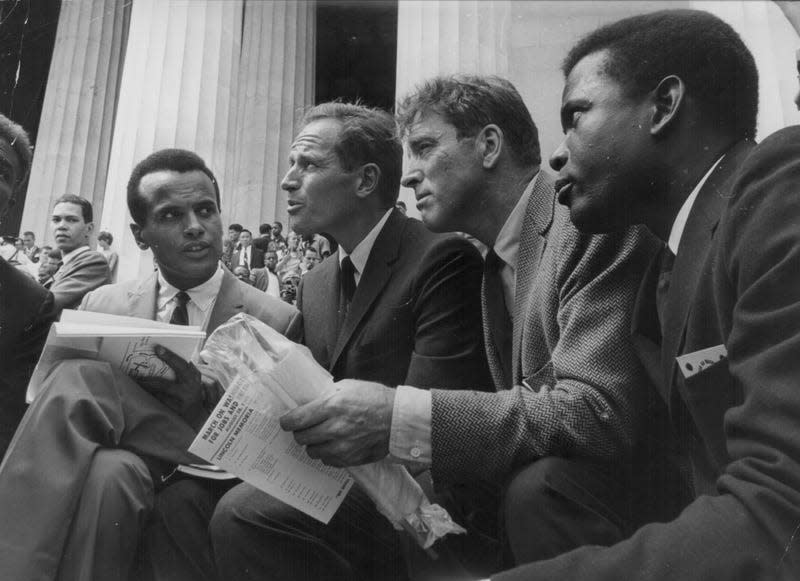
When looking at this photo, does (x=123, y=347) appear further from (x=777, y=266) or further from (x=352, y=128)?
(x=777, y=266)

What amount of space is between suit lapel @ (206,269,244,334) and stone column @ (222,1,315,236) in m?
9.66

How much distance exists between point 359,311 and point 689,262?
44.6 inches

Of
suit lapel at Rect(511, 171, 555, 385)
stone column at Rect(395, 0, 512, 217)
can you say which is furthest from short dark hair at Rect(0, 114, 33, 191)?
stone column at Rect(395, 0, 512, 217)

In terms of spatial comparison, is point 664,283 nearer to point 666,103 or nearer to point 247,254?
point 666,103

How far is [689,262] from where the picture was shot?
1178 mm

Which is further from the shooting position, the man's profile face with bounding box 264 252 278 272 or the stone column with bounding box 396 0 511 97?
the man's profile face with bounding box 264 252 278 272

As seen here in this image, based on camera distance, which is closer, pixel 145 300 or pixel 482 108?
pixel 482 108

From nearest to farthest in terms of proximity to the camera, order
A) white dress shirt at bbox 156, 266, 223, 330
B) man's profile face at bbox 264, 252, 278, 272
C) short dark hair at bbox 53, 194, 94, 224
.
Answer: white dress shirt at bbox 156, 266, 223, 330 → short dark hair at bbox 53, 194, 94, 224 → man's profile face at bbox 264, 252, 278, 272

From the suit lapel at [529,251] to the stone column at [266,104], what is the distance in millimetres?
10496

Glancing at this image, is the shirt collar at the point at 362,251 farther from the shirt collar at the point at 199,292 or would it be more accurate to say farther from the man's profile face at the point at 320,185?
the shirt collar at the point at 199,292

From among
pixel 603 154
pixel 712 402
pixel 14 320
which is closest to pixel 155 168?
pixel 14 320

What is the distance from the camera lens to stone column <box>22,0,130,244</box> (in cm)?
837

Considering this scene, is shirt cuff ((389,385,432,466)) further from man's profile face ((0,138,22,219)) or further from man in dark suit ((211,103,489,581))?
man's profile face ((0,138,22,219))

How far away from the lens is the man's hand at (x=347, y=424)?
4.55ft
